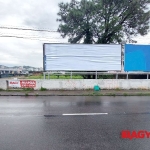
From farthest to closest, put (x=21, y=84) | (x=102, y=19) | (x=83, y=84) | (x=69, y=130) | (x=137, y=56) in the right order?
(x=102, y=19) < (x=137, y=56) < (x=83, y=84) < (x=21, y=84) < (x=69, y=130)

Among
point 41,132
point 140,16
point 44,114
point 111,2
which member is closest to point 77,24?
point 111,2

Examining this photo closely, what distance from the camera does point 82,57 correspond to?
12188 millimetres

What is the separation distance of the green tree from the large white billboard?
20.7 ft

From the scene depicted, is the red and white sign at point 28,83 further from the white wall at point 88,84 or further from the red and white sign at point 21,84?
the white wall at point 88,84

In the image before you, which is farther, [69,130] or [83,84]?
[83,84]

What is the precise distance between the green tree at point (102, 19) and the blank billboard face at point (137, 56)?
6.46m

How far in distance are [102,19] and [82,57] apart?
9225mm

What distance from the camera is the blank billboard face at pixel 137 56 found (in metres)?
12.1

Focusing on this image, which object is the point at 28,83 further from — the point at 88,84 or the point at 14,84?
the point at 88,84

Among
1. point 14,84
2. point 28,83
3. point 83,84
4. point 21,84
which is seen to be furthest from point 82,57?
point 14,84

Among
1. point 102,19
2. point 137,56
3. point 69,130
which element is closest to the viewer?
point 69,130

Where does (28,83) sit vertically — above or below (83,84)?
above

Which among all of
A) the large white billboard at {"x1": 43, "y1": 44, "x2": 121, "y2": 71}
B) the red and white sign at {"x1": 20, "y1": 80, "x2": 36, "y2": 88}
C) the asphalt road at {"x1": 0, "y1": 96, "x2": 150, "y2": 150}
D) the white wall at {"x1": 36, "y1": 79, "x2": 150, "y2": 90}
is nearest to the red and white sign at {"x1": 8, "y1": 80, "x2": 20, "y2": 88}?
the red and white sign at {"x1": 20, "y1": 80, "x2": 36, "y2": 88}

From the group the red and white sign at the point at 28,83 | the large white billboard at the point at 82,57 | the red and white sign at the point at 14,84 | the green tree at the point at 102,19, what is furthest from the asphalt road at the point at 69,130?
the green tree at the point at 102,19
